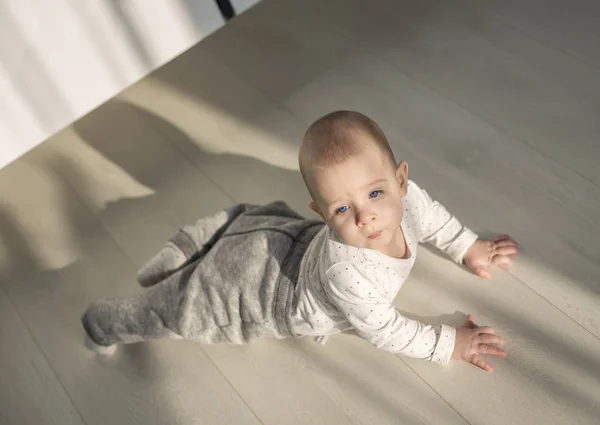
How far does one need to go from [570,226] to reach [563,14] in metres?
0.65

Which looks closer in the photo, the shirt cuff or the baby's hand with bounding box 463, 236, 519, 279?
the shirt cuff

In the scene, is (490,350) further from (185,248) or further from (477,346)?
(185,248)

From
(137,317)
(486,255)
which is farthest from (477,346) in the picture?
(137,317)

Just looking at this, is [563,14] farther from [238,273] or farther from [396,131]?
[238,273]

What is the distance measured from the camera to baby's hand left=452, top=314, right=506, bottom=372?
980 mm

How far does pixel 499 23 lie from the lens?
4.88 ft

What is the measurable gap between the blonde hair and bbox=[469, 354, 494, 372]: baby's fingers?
417 mm

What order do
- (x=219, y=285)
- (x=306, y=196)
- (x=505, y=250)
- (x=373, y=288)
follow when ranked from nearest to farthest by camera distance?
1. (x=373, y=288)
2. (x=219, y=285)
3. (x=505, y=250)
4. (x=306, y=196)

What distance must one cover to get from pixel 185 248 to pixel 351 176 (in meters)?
0.43

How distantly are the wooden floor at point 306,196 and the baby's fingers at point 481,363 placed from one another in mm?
15

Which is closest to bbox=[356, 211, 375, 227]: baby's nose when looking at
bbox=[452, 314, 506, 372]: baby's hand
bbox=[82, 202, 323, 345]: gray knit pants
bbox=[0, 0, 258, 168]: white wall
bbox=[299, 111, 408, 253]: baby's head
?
bbox=[299, 111, 408, 253]: baby's head

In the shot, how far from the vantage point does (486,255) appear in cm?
108

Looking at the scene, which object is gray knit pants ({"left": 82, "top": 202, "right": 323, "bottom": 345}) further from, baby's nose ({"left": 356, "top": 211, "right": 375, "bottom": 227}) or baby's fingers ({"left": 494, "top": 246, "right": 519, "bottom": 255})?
baby's fingers ({"left": 494, "top": 246, "right": 519, "bottom": 255})

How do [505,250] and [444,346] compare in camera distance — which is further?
[505,250]
